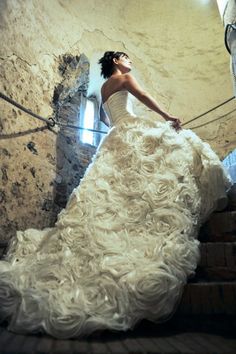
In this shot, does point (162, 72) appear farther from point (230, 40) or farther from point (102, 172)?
point (102, 172)

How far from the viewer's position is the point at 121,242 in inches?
72.9

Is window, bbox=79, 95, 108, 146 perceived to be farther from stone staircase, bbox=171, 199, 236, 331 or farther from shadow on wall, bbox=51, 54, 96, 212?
stone staircase, bbox=171, 199, 236, 331

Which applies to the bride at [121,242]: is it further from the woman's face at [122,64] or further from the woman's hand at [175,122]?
the woman's face at [122,64]

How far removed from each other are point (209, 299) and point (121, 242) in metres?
0.56

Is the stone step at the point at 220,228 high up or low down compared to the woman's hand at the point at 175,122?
down

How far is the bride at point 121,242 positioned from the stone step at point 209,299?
0.06m

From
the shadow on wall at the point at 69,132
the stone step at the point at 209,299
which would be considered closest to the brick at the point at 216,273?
the stone step at the point at 209,299

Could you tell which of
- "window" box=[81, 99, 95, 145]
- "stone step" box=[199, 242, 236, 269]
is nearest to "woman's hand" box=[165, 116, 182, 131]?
"stone step" box=[199, 242, 236, 269]

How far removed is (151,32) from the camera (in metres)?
5.43

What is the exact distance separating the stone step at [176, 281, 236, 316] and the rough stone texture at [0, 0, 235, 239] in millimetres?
1609

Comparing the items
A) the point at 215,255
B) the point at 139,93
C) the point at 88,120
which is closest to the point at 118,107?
the point at 139,93

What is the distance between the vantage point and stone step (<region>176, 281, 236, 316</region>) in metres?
1.60

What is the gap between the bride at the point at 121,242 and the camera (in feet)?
5.04

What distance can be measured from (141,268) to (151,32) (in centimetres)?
484
